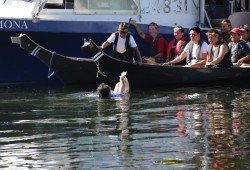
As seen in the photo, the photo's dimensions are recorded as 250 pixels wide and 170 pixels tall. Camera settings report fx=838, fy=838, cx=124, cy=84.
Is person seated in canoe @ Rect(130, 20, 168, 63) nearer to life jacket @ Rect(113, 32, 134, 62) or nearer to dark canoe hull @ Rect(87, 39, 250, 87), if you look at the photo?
life jacket @ Rect(113, 32, 134, 62)

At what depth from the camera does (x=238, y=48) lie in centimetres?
1708

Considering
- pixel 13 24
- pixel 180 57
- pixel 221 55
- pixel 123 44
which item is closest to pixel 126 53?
pixel 123 44

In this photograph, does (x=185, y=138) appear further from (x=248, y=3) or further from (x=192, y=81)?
(x=248, y=3)

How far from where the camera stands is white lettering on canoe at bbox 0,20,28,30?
17.0 meters

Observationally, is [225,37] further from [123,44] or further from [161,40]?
[123,44]

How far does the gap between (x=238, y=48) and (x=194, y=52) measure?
3.02ft

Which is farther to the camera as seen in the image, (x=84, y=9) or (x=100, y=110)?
(x=84, y=9)

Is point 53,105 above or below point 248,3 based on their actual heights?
below

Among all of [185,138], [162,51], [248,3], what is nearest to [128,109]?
[185,138]

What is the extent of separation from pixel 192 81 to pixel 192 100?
7.62 feet

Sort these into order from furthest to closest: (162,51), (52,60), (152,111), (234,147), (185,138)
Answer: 1. (162,51)
2. (52,60)
3. (152,111)
4. (185,138)
5. (234,147)

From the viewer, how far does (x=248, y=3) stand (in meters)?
21.0

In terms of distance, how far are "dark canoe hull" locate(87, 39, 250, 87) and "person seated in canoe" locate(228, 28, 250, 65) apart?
45 cm

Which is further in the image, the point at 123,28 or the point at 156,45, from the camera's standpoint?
the point at 156,45
